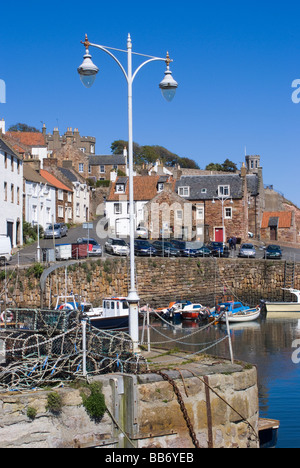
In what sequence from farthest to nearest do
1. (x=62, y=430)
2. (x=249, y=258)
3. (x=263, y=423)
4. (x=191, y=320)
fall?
(x=249, y=258)
(x=191, y=320)
(x=263, y=423)
(x=62, y=430)

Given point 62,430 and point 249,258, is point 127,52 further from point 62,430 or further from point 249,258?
point 249,258

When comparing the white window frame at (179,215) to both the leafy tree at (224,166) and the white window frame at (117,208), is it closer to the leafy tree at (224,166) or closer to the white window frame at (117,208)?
the white window frame at (117,208)

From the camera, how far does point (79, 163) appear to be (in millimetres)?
90750

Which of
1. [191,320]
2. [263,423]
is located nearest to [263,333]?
[191,320]

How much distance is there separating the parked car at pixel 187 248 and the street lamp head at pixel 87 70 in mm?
35975

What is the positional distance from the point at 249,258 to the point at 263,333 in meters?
17.0

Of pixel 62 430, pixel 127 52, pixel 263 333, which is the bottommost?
pixel 263 333

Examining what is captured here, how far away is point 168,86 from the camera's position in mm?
14672

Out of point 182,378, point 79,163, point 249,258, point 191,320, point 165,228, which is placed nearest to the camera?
point 182,378

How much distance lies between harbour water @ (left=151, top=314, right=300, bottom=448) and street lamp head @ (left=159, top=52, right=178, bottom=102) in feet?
19.4

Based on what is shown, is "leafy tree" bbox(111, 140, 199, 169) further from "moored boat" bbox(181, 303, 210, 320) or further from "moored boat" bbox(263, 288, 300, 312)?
"moored boat" bbox(181, 303, 210, 320)

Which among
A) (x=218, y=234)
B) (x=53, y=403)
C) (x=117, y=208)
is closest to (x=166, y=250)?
(x=218, y=234)

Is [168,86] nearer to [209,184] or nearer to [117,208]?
[117,208]
